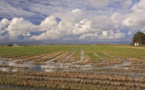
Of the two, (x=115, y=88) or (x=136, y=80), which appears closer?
(x=115, y=88)

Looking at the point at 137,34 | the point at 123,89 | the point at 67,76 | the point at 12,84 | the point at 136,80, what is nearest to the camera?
the point at 123,89

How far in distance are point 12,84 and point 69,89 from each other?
576 centimetres

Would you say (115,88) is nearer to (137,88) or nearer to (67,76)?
(137,88)

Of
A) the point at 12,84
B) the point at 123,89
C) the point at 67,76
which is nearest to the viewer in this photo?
the point at 123,89

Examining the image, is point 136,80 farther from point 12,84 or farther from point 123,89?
point 12,84

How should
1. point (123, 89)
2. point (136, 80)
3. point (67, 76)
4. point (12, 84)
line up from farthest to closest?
point (67, 76)
point (136, 80)
point (12, 84)
point (123, 89)

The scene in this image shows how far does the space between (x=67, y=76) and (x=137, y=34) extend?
124 metres

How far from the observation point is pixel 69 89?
17.2 meters

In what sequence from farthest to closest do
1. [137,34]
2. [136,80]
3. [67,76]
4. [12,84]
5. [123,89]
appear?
[137,34] → [67,76] → [136,80] → [12,84] → [123,89]

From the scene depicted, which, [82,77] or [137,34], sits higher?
[137,34]

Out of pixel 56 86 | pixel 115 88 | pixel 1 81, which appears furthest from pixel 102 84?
pixel 1 81

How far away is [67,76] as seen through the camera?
22.7 meters

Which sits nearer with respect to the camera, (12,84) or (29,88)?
(29,88)

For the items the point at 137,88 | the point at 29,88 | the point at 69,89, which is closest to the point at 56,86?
the point at 69,89
